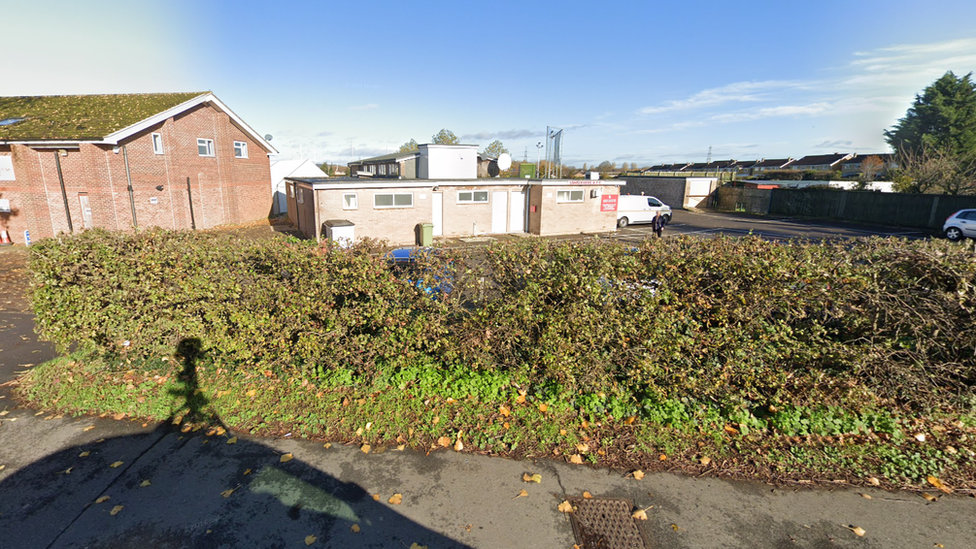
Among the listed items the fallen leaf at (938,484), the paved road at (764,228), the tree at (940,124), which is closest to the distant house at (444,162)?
the paved road at (764,228)

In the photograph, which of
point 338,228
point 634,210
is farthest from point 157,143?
point 634,210

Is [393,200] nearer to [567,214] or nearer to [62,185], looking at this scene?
[567,214]

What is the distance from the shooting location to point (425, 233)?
20547mm

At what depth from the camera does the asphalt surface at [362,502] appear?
3.62 meters

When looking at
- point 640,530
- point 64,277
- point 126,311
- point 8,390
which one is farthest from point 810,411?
point 8,390

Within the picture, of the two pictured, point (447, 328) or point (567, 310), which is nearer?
point (567, 310)

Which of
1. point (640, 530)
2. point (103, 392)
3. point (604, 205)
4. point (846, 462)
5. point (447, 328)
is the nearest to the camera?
point (640, 530)

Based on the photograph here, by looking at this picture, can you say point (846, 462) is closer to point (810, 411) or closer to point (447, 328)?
point (810, 411)

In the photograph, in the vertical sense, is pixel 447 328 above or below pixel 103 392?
above

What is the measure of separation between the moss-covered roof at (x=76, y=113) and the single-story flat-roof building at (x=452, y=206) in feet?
23.8

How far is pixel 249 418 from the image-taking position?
5.13m

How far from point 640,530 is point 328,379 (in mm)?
3824

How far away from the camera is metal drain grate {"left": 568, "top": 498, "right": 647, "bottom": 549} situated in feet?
11.8

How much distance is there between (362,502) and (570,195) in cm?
2225
